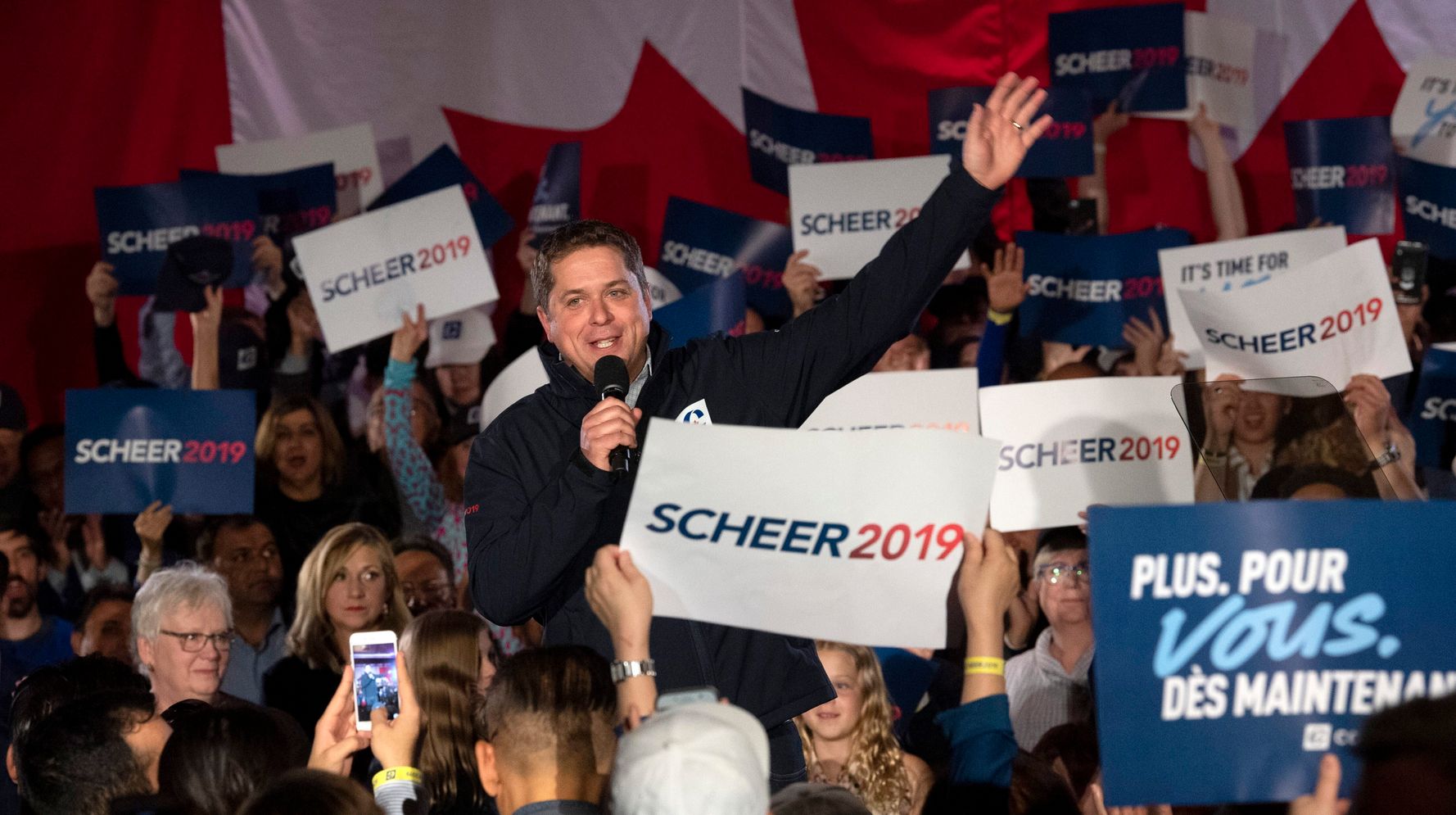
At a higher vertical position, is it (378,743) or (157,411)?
(157,411)

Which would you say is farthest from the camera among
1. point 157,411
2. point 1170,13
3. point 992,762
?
point 1170,13

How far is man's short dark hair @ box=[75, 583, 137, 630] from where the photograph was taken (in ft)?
15.8

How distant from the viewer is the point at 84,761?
262 centimetres

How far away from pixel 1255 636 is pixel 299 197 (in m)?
6.14

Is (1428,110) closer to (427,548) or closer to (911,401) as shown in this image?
(911,401)

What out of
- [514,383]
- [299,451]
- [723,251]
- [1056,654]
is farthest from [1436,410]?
[299,451]

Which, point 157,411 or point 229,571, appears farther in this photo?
point 157,411

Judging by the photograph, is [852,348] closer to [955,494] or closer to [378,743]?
[955,494]

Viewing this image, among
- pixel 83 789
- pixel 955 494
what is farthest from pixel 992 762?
pixel 83 789

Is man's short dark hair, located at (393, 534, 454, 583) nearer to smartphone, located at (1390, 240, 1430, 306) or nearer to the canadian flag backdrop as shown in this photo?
smartphone, located at (1390, 240, 1430, 306)

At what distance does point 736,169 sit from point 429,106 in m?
1.81

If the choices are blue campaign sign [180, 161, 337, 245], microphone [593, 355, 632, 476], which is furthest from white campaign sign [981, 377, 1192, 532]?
blue campaign sign [180, 161, 337, 245]

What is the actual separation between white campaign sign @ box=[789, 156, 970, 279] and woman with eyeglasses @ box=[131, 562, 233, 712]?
3227 mm

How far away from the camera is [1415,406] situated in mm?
5555
